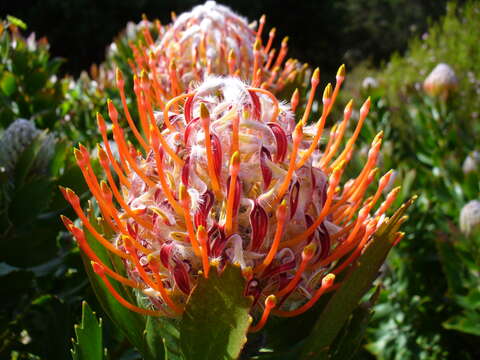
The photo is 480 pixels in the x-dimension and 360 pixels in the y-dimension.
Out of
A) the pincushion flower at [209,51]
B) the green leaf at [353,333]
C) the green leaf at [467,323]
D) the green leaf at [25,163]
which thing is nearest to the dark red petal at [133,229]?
the green leaf at [353,333]

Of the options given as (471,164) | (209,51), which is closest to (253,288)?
(209,51)

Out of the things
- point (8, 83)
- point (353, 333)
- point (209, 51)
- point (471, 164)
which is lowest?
point (353, 333)

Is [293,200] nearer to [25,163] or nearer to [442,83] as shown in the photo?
[25,163]

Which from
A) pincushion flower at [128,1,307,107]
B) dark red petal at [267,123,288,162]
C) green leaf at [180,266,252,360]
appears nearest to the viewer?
green leaf at [180,266,252,360]

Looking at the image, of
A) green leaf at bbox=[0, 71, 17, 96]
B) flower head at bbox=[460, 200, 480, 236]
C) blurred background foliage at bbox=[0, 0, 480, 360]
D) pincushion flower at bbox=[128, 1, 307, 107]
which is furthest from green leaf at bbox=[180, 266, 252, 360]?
green leaf at bbox=[0, 71, 17, 96]

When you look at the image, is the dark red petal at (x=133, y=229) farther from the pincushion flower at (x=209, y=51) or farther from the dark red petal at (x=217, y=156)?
the pincushion flower at (x=209, y=51)

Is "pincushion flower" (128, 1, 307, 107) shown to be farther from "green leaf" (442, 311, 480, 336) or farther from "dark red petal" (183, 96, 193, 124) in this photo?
"green leaf" (442, 311, 480, 336)
